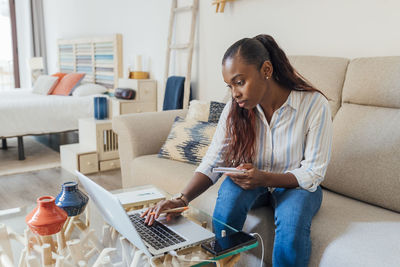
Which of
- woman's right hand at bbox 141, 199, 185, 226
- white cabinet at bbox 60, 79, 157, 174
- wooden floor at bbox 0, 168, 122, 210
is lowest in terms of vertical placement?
wooden floor at bbox 0, 168, 122, 210

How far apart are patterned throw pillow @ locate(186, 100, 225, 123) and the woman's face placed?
89 centimetres

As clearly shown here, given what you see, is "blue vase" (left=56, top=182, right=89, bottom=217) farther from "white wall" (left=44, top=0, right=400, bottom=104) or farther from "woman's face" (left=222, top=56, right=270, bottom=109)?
"white wall" (left=44, top=0, right=400, bottom=104)

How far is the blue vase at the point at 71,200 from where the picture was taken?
1151mm

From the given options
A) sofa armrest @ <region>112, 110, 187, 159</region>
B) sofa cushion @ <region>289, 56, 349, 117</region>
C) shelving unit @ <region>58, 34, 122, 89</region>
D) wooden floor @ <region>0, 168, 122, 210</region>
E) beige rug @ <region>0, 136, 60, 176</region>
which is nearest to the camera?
sofa cushion @ <region>289, 56, 349, 117</region>

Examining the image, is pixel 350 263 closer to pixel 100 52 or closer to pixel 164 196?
pixel 164 196

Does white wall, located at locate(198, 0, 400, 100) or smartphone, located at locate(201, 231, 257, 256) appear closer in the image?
smartphone, located at locate(201, 231, 257, 256)

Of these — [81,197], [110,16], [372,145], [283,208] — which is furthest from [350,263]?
[110,16]

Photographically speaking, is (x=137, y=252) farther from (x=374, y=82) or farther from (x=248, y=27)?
(x=248, y=27)

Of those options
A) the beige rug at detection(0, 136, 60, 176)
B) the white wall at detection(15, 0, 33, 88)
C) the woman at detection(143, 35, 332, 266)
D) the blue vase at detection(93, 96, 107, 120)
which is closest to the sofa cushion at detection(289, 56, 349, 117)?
the woman at detection(143, 35, 332, 266)

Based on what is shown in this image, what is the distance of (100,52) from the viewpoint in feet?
14.0

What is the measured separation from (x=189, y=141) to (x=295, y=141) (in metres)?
0.81

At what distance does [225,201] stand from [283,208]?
19 centimetres

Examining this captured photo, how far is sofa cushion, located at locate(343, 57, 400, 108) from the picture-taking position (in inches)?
58.4

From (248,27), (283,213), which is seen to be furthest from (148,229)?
(248,27)
